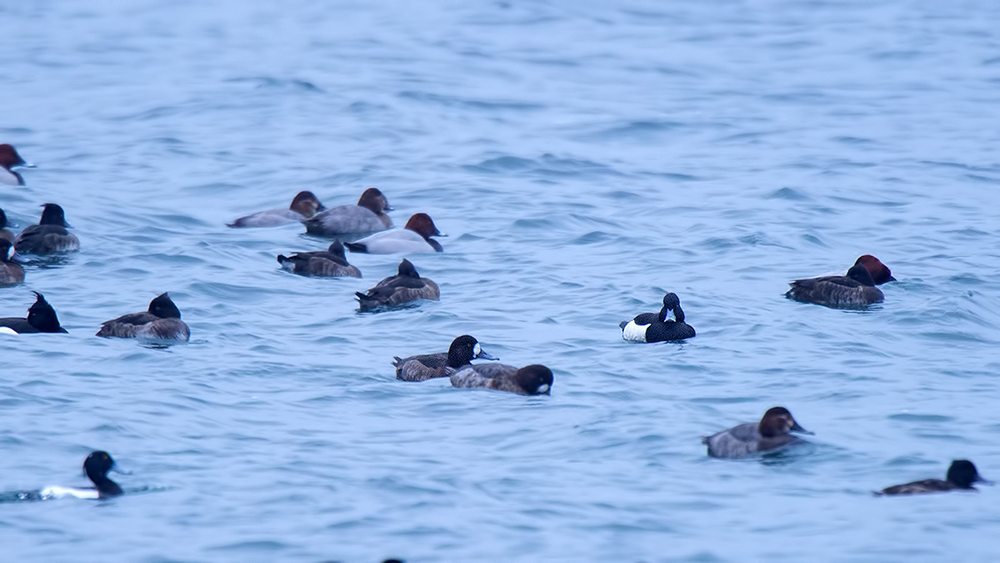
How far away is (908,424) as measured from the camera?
11.7 m

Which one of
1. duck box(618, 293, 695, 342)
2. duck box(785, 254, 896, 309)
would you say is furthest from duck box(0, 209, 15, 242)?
duck box(785, 254, 896, 309)

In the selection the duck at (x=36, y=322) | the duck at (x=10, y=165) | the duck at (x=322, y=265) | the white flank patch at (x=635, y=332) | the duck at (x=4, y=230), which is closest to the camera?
the duck at (x=36, y=322)

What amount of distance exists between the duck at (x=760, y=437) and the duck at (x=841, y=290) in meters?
5.41

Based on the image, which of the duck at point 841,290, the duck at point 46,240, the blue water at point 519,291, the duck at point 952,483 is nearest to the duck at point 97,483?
the blue water at point 519,291

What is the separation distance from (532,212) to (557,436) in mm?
10152

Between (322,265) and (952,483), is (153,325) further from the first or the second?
(952,483)

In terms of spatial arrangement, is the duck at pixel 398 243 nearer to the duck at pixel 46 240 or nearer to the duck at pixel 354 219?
the duck at pixel 354 219

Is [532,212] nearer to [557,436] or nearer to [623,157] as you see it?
[623,157]

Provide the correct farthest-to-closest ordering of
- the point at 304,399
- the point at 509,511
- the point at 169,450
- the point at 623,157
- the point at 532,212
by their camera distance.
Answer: the point at 623,157 → the point at 532,212 → the point at 304,399 → the point at 169,450 → the point at 509,511

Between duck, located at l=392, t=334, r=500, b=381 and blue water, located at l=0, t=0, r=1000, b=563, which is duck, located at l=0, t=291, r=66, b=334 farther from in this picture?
duck, located at l=392, t=334, r=500, b=381

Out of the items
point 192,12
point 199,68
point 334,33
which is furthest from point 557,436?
point 192,12

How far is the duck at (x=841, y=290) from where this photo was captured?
1594 centimetres

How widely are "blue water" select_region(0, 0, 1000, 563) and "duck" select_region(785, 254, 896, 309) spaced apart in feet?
0.61

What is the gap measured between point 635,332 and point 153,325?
5.00 meters
